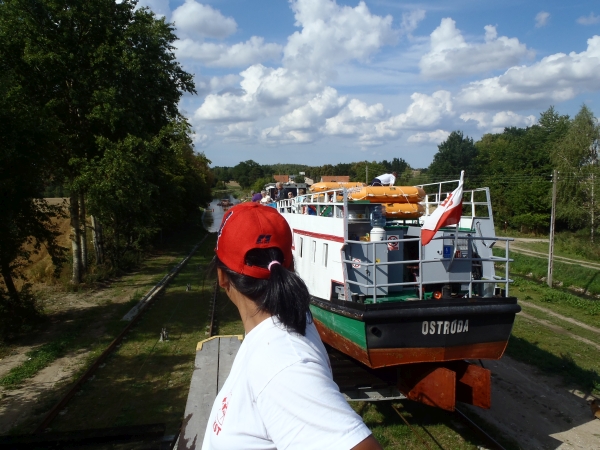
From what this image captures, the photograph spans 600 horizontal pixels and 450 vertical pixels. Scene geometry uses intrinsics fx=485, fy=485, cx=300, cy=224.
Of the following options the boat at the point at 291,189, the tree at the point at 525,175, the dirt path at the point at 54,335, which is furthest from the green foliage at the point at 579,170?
the dirt path at the point at 54,335

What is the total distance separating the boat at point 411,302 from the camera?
686cm

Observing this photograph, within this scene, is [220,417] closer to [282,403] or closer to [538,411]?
[282,403]

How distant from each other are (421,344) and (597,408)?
3.87 metres

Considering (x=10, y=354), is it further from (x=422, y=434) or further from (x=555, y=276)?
(x=555, y=276)

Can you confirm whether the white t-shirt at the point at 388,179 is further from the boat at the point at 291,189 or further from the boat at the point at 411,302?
the boat at the point at 291,189

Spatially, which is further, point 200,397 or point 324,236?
point 324,236

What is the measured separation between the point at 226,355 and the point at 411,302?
A: 283 centimetres

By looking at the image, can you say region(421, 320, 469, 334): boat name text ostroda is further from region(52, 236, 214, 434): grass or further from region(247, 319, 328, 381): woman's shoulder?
region(247, 319, 328, 381): woman's shoulder

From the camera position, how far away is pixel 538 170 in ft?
209

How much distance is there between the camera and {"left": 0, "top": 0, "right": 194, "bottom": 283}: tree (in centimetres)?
1566

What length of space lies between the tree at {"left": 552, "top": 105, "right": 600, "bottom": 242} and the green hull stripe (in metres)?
39.5

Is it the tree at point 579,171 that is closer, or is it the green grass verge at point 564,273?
the green grass verge at point 564,273

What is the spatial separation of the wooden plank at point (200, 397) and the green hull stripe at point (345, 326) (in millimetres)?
2254

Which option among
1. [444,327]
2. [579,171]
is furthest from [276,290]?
[579,171]
